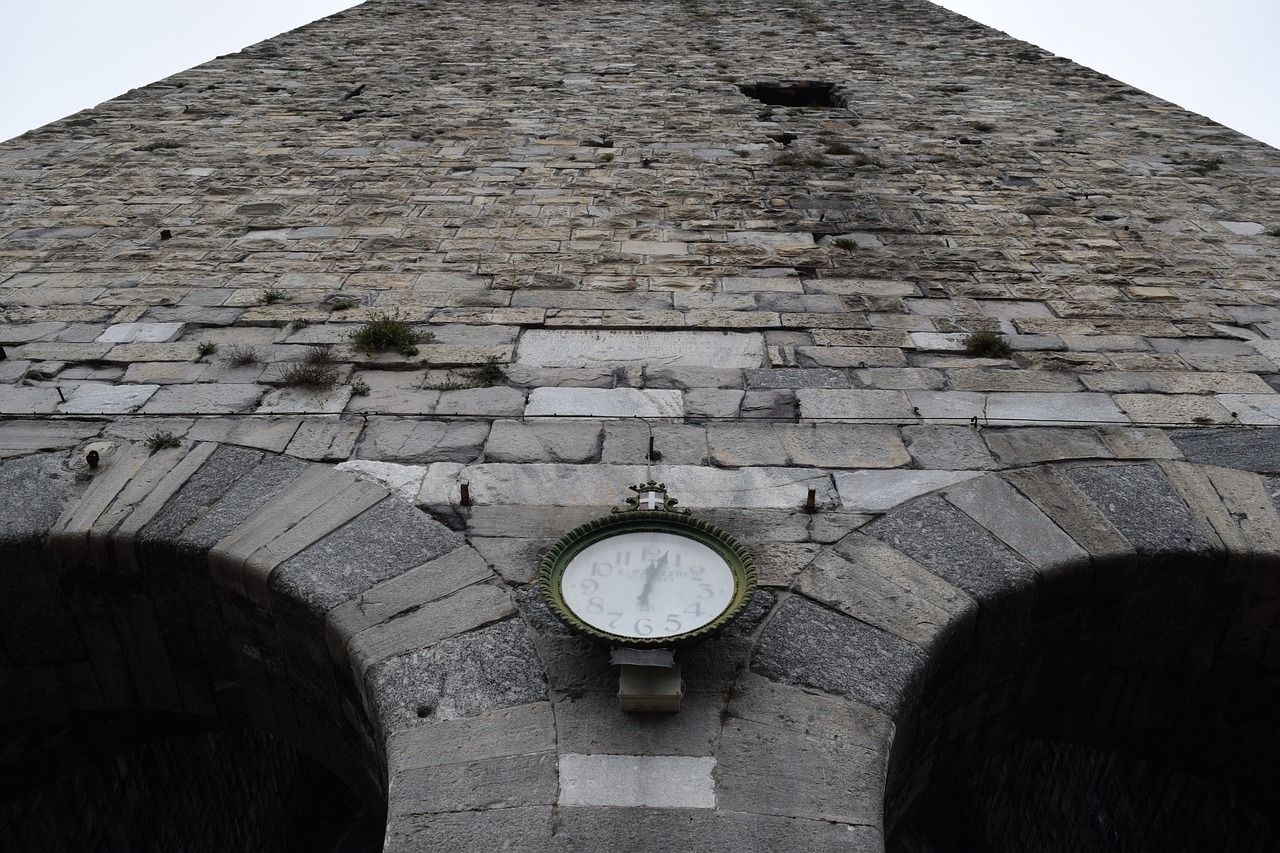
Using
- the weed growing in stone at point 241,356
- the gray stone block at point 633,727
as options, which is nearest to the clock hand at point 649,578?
the gray stone block at point 633,727

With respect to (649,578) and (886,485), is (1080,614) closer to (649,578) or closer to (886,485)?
(886,485)

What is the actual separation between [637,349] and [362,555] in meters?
1.69

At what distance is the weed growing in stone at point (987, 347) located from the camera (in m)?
4.15

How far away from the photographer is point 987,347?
13.6 ft

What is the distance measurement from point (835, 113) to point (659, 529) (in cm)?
554

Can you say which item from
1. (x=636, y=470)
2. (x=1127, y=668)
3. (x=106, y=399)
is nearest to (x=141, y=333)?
(x=106, y=399)

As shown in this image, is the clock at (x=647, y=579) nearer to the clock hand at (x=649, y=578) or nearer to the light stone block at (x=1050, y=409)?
the clock hand at (x=649, y=578)

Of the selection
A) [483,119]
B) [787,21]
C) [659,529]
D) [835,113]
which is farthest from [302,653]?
[787,21]

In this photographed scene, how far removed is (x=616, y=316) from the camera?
174 inches

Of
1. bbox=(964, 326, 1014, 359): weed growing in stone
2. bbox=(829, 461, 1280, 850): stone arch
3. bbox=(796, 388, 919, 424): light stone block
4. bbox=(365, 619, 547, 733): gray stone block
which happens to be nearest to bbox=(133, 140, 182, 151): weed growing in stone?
bbox=(796, 388, 919, 424): light stone block

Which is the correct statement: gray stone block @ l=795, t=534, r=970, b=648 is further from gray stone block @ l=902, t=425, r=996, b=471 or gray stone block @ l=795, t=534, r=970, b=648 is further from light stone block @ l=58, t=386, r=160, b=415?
light stone block @ l=58, t=386, r=160, b=415

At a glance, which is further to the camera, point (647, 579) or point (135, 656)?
point (135, 656)

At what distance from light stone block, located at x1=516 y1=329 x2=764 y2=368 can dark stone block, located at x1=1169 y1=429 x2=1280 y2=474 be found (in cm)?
174

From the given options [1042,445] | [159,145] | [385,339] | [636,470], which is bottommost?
[1042,445]
